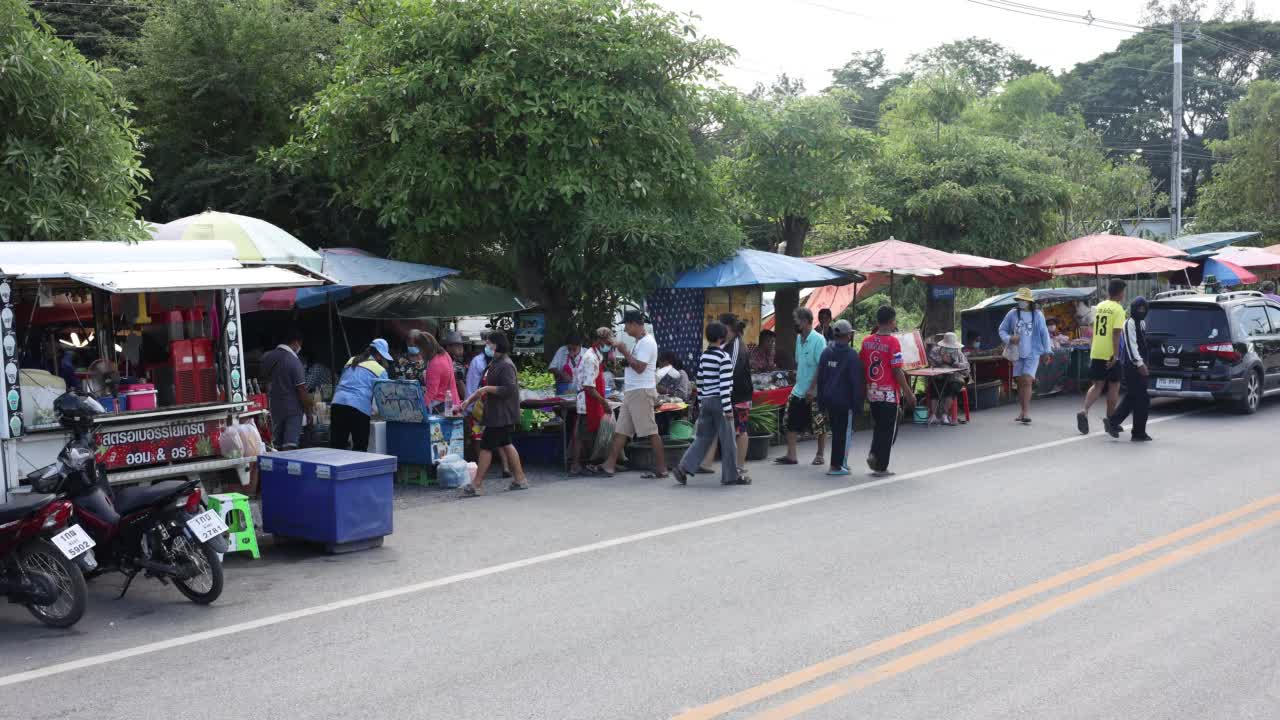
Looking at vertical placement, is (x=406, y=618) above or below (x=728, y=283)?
below

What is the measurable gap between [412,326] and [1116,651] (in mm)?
14028

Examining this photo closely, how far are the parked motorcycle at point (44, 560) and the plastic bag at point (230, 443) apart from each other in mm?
2227

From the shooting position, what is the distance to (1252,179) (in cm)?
3950

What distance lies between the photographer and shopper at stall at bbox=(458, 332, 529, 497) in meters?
11.9

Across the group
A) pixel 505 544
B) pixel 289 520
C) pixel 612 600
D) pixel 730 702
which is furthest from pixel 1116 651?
pixel 289 520

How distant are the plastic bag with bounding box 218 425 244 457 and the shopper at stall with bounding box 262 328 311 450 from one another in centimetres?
304

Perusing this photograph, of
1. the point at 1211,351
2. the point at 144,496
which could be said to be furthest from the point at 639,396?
the point at 1211,351

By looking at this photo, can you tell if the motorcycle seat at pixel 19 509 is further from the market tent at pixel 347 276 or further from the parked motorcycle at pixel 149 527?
the market tent at pixel 347 276

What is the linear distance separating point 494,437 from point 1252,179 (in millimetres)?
36237

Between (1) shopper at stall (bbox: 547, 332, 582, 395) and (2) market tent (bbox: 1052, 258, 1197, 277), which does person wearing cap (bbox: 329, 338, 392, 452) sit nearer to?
(1) shopper at stall (bbox: 547, 332, 582, 395)

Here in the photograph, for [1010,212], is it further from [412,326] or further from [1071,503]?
[1071,503]

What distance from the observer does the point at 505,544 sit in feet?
31.6

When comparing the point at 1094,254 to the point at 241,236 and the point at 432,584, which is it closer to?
the point at 241,236

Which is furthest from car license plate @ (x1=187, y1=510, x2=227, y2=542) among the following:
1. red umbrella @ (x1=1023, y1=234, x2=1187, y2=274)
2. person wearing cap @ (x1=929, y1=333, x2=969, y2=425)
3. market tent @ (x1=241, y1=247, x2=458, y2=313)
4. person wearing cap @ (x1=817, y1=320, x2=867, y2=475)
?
red umbrella @ (x1=1023, y1=234, x2=1187, y2=274)
